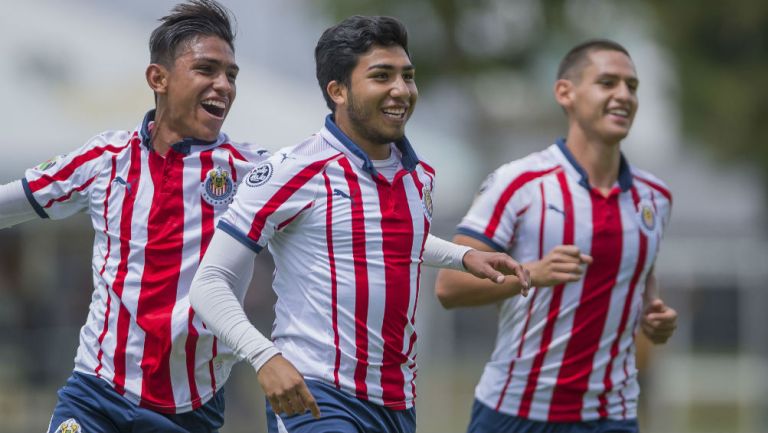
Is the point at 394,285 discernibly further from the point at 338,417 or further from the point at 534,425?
the point at 534,425

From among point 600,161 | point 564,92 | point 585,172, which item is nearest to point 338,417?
point 585,172

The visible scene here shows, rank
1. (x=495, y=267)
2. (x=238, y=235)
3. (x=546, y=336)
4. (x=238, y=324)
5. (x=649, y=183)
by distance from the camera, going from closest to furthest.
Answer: (x=238, y=324)
(x=238, y=235)
(x=495, y=267)
(x=546, y=336)
(x=649, y=183)

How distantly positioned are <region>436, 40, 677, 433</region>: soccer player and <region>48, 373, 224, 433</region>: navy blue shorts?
139 centimetres

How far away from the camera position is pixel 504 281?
5.12 m

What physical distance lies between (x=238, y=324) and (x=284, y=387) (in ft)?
0.92

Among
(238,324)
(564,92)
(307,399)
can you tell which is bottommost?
(307,399)

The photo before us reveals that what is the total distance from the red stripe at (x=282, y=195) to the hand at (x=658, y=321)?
189 cm

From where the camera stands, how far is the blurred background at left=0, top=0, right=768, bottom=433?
13.4 m

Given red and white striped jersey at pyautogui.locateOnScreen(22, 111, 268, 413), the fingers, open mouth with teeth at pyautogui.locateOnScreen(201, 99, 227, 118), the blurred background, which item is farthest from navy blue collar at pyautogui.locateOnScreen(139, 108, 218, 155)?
the blurred background

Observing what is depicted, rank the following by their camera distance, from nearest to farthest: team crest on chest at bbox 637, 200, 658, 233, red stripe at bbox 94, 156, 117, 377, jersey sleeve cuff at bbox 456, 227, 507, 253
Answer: red stripe at bbox 94, 156, 117, 377 < jersey sleeve cuff at bbox 456, 227, 507, 253 < team crest on chest at bbox 637, 200, 658, 233

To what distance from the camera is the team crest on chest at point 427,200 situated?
15.8ft

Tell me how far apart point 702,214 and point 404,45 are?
26142 mm

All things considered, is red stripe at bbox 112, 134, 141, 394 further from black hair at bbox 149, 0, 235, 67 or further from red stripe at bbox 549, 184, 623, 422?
red stripe at bbox 549, 184, 623, 422

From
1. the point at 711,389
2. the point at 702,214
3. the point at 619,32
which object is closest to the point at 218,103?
the point at 711,389
